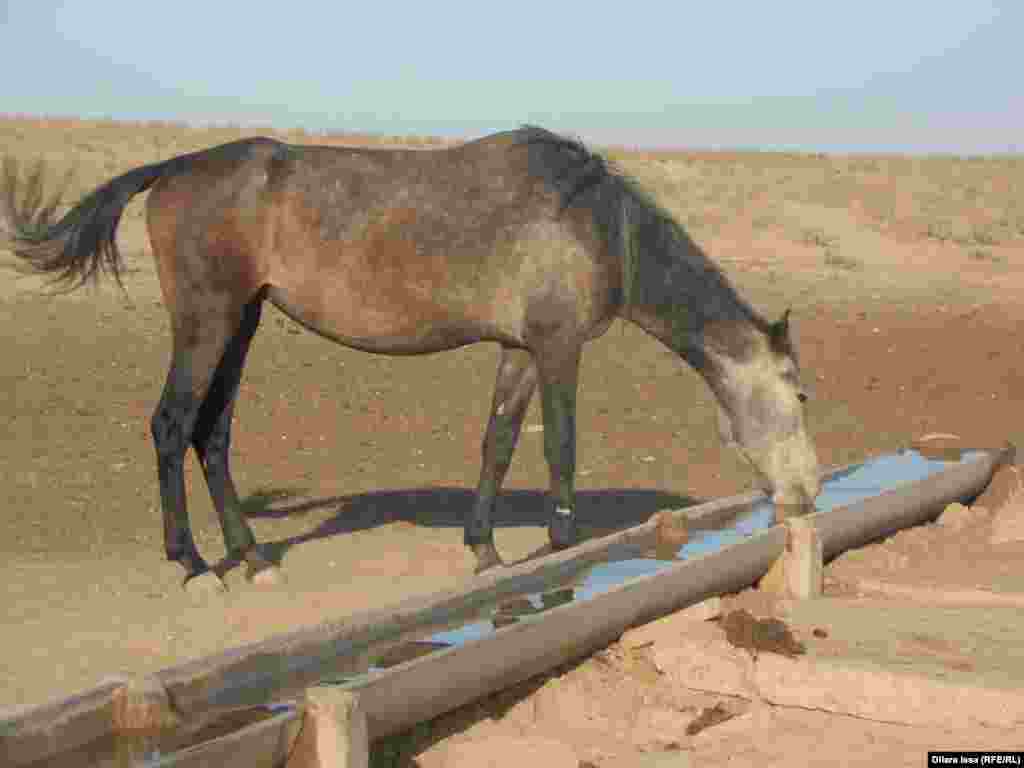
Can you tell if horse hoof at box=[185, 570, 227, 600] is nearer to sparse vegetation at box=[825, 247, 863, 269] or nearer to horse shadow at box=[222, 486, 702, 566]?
horse shadow at box=[222, 486, 702, 566]

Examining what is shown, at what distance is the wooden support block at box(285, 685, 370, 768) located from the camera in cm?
423

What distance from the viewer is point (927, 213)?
3500 cm

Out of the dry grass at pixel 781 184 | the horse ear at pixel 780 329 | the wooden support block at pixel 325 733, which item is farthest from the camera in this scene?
the dry grass at pixel 781 184

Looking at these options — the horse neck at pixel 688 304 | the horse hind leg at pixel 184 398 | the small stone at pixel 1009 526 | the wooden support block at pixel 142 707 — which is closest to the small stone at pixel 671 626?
the horse neck at pixel 688 304

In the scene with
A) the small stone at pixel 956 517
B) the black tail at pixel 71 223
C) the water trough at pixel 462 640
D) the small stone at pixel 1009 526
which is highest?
the black tail at pixel 71 223

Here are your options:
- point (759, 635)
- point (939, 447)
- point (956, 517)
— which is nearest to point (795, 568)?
point (759, 635)

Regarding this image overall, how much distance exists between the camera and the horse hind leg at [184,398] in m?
7.43

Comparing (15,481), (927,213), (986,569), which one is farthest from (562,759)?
Answer: (927,213)

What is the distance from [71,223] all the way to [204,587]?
190 centimetres

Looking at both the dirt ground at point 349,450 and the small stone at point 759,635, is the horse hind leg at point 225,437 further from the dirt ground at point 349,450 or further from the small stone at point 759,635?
the small stone at point 759,635

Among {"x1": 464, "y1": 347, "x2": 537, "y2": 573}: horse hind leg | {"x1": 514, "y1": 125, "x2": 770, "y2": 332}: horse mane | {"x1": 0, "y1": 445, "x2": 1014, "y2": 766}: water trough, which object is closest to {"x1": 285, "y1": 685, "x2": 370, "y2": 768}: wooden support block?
{"x1": 0, "y1": 445, "x2": 1014, "y2": 766}: water trough

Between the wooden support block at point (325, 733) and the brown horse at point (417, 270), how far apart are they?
325 cm

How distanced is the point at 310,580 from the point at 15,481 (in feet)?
11.9

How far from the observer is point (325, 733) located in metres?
4.23
